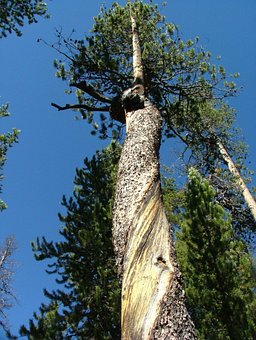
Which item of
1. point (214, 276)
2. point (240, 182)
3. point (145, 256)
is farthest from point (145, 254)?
point (240, 182)

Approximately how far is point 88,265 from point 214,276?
3.03 m

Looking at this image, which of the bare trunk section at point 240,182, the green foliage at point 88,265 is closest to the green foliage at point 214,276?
the green foliage at point 88,265

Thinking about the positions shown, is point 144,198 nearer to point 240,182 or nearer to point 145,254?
point 145,254

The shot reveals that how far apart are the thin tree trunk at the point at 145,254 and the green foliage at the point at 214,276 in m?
3.48

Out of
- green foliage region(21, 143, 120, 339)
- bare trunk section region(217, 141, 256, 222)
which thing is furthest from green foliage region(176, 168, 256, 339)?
bare trunk section region(217, 141, 256, 222)

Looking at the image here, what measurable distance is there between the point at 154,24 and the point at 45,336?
821 cm

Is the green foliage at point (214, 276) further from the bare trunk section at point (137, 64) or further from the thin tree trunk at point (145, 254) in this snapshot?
the thin tree trunk at point (145, 254)

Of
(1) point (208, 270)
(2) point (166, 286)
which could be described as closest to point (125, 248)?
(2) point (166, 286)

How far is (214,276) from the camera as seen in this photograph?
6625 mm

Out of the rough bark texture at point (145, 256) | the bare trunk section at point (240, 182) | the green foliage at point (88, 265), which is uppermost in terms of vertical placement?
the bare trunk section at point (240, 182)

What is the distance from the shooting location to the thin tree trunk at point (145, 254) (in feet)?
7.40

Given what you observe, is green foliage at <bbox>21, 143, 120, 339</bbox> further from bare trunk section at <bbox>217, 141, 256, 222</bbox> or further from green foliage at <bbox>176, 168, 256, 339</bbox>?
bare trunk section at <bbox>217, 141, 256, 222</bbox>

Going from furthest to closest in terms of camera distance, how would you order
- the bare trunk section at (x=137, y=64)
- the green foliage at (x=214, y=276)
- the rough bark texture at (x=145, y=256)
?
1. the green foliage at (x=214, y=276)
2. the bare trunk section at (x=137, y=64)
3. the rough bark texture at (x=145, y=256)

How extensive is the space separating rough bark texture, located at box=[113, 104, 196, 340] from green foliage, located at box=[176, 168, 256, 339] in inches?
142
